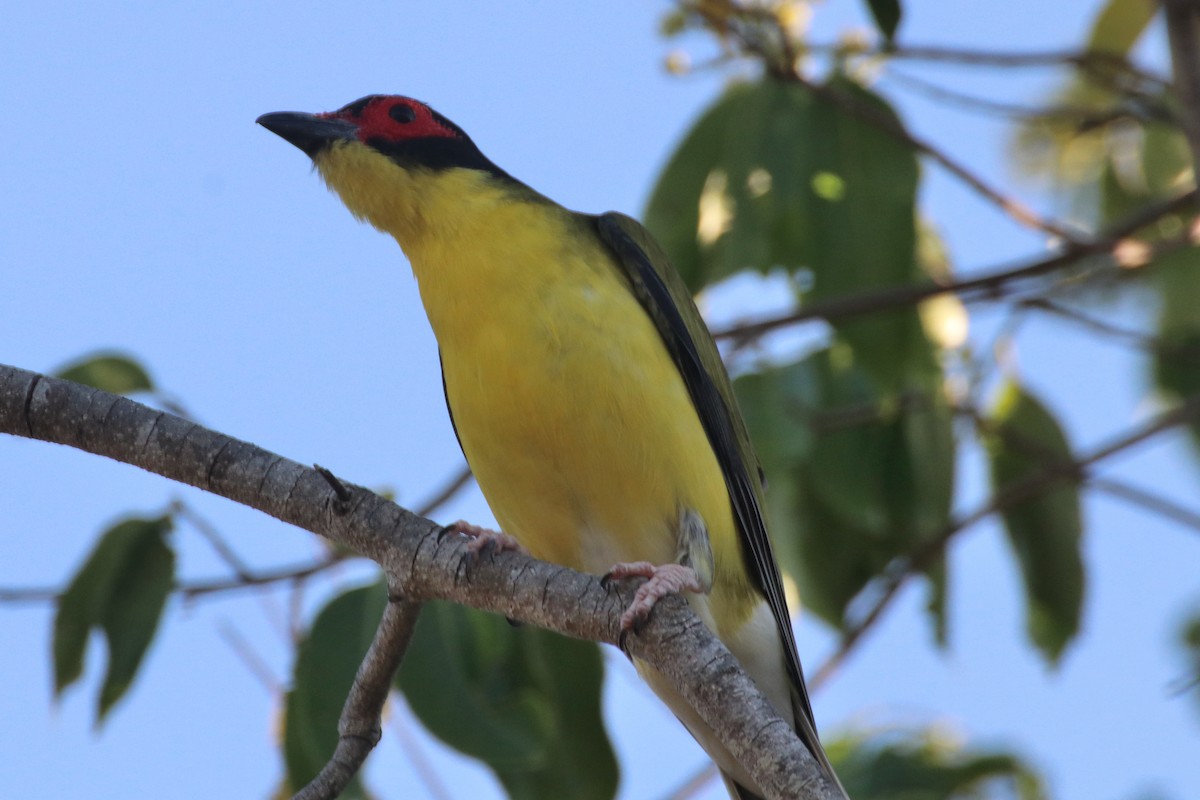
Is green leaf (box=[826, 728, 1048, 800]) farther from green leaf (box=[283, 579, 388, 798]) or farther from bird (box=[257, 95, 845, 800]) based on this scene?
green leaf (box=[283, 579, 388, 798])

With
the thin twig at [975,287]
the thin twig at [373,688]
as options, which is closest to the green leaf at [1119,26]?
the thin twig at [975,287]

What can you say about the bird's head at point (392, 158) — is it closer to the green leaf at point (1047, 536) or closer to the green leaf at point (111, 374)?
the green leaf at point (111, 374)

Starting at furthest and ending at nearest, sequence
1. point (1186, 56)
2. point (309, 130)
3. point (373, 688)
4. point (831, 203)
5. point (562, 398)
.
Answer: point (831, 203)
point (309, 130)
point (1186, 56)
point (562, 398)
point (373, 688)

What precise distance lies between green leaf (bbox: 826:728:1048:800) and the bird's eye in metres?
2.65

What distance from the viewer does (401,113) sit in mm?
4660

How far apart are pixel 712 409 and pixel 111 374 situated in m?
1.87

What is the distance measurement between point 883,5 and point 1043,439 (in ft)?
8.87

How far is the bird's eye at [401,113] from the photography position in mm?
4652

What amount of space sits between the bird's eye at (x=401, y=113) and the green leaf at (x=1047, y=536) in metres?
2.55

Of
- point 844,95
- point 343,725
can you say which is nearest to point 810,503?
point 844,95

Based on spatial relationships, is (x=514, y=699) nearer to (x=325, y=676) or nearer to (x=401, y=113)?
(x=325, y=676)

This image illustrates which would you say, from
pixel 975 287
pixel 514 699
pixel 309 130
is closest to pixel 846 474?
pixel 975 287

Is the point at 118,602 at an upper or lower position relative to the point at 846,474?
lower

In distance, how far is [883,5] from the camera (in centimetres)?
366
